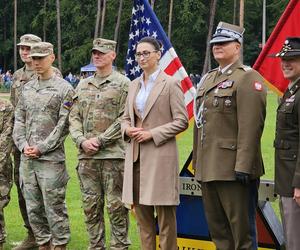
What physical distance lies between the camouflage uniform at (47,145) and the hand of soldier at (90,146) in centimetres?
Answer: 32

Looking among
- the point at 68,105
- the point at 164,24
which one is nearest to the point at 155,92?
the point at 68,105

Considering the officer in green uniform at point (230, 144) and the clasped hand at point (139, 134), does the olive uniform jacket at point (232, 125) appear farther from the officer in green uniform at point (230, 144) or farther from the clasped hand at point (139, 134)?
the clasped hand at point (139, 134)

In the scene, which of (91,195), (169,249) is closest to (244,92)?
(169,249)

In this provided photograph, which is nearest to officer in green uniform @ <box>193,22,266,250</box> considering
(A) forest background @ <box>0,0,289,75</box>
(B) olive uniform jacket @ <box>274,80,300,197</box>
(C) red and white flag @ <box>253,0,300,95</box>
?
(B) olive uniform jacket @ <box>274,80,300,197</box>

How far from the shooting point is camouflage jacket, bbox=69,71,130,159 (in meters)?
5.84

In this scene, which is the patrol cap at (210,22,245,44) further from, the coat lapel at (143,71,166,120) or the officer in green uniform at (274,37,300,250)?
the coat lapel at (143,71,166,120)

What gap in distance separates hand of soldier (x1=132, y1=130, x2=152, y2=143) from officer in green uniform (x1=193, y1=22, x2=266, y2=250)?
0.44 m

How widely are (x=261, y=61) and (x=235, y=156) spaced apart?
1494 millimetres

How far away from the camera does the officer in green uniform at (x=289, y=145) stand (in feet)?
14.5

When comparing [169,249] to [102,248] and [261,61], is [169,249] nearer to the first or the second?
[102,248]

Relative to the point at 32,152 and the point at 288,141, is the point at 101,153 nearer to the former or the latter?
the point at 32,152

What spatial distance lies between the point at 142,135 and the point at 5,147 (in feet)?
5.61

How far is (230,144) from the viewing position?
4.75 m

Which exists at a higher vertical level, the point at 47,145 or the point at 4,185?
the point at 47,145
